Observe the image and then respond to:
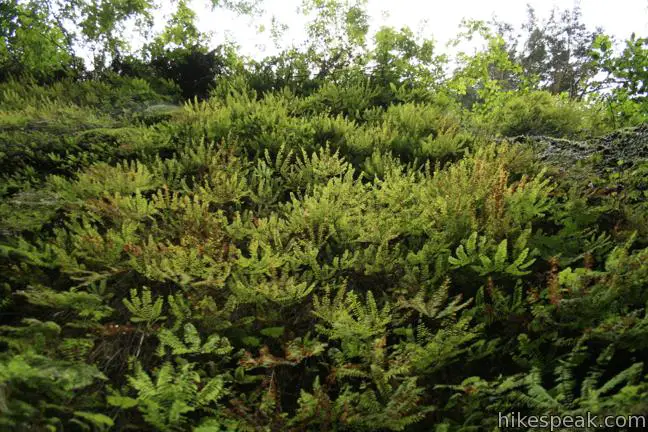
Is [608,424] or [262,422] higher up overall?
[608,424]

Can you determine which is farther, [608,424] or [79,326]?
[79,326]

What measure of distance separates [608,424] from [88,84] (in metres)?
9.14

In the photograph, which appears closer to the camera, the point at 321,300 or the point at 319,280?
the point at 321,300

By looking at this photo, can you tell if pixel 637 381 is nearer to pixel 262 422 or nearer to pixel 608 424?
pixel 608 424

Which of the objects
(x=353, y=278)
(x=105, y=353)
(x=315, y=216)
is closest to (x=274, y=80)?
(x=315, y=216)

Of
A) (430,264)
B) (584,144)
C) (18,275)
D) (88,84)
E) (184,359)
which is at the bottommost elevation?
(184,359)

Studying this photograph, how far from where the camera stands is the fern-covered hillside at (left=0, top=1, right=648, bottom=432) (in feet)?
5.50

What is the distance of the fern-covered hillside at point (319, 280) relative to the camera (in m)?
1.68

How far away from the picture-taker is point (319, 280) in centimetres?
258

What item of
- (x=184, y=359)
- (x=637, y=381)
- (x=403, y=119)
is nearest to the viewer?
(x=637, y=381)

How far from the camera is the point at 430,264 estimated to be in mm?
2615

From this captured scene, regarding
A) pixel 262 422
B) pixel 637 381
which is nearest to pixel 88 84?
pixel 262 422

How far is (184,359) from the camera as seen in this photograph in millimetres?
1922

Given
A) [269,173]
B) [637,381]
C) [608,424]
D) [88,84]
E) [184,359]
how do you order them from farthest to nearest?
[88,84], [269,173], [184,359], [637,381], [608,424]
